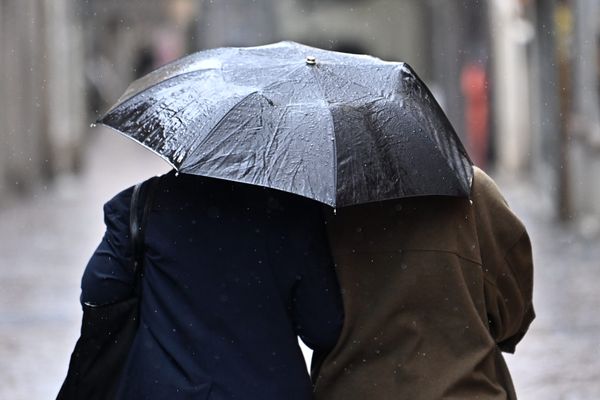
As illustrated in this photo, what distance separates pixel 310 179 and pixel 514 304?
0.63 metres

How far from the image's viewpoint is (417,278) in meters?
2.91

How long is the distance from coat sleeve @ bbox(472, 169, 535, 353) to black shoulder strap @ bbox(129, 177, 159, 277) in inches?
29.0

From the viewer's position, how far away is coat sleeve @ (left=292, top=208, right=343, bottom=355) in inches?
113

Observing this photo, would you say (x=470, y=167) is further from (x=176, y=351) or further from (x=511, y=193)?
(x=511, y=193)

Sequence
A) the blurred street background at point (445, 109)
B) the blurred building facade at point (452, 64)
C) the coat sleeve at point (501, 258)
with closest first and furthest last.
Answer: the coat sleeve at point (501, 258) → the blurred street background at point (445, 109) → the blurred building facade at point (452, 64)

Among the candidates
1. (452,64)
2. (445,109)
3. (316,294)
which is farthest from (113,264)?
(452,64)

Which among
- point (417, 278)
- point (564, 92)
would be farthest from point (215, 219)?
point (564, 92)

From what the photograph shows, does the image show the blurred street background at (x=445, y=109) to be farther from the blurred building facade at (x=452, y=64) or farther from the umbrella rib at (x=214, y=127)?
the umbrella rib at (x=214, y=127)

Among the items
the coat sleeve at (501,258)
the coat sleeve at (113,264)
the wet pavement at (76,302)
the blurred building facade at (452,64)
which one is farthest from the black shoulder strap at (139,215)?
the blurred building facade at (452,64)

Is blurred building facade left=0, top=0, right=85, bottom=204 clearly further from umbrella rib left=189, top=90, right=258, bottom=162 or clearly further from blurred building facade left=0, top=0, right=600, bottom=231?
umbrella rib left=189, top=90, right=258, bottom=162

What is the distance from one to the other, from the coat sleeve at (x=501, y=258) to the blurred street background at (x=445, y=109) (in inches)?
128

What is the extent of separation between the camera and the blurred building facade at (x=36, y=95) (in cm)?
1908

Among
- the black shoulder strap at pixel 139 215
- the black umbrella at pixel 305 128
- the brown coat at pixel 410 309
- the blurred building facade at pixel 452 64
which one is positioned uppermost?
the black umbrella at pixel 305 128

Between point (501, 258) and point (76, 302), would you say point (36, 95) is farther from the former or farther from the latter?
point (501, 258)
